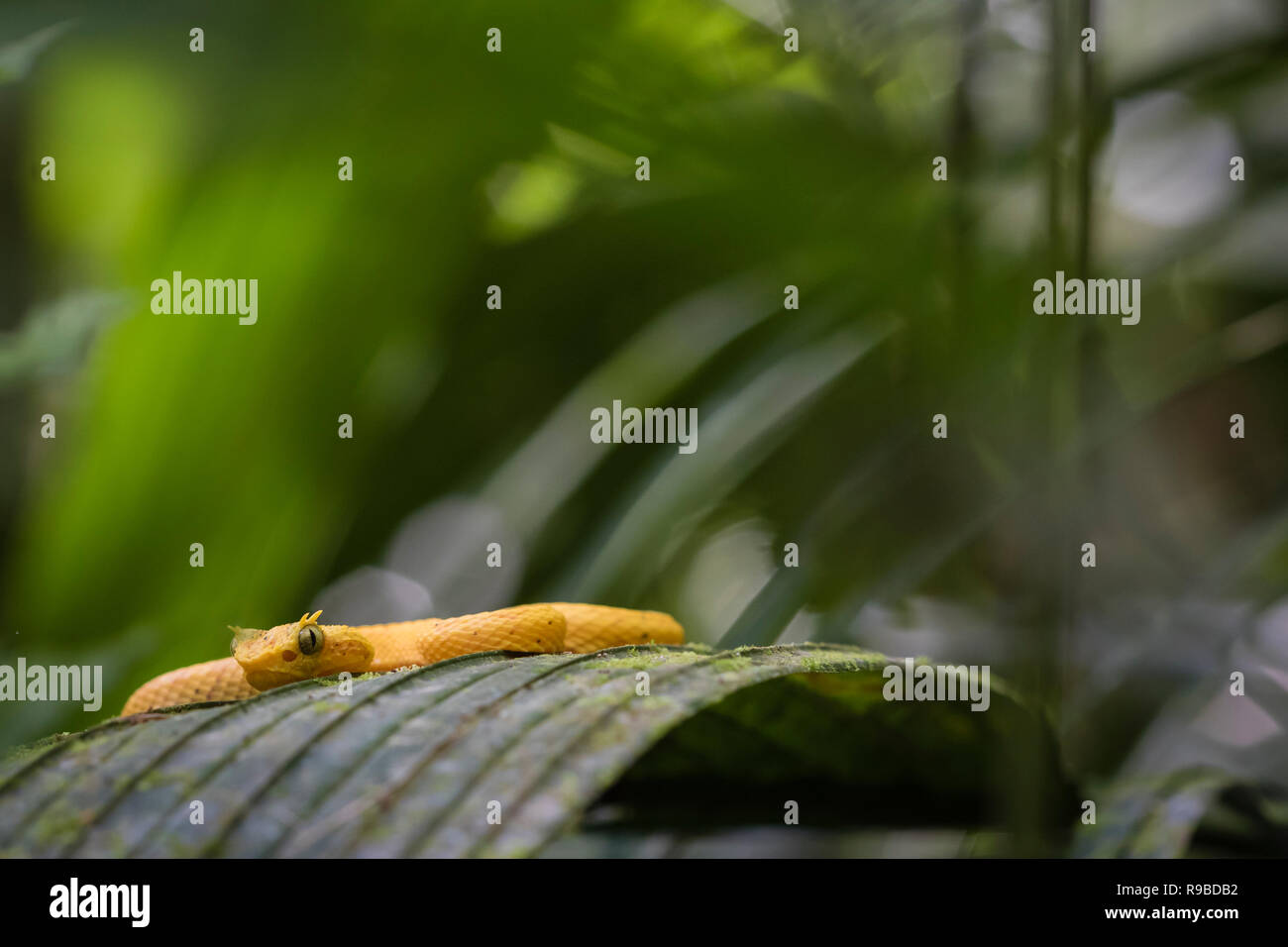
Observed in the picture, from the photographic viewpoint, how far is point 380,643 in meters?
1.18

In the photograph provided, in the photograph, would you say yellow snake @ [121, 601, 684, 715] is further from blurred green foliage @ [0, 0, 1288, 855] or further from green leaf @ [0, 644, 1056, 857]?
green leaf @ [0, 644, 1056, 857]

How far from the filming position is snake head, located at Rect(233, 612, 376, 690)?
3.24ft

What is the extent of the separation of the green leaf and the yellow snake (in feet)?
1.05

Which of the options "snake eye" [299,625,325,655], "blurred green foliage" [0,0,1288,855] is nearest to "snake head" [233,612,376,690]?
"snake eye" [299,625,325,655]

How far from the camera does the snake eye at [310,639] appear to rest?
0.98 metres

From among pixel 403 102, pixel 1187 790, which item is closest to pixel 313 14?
pixel 403 102

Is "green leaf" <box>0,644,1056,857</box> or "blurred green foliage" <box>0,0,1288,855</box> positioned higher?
"blurred green foliage" <box>0,0,1288,855</box>

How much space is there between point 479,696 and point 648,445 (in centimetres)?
85

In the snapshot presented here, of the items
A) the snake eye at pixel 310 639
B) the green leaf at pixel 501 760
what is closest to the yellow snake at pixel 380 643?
the snake eye at pixel 310 639

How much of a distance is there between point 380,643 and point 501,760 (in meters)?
0.73

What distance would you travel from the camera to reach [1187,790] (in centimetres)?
54

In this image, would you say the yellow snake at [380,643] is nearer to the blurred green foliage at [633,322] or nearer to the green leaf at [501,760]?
the blurred green foliage at [633,322]

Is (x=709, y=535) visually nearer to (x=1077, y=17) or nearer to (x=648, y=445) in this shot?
(x=648, y=445)

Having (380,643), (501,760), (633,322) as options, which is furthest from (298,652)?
(633,322)
